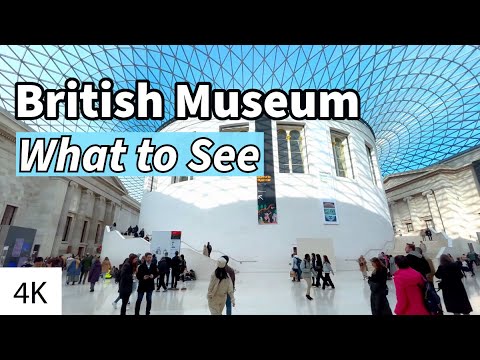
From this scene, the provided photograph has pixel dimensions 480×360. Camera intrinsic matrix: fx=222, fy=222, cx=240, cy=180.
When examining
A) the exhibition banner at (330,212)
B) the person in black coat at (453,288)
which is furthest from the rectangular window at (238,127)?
the person in black coat at (453,288)

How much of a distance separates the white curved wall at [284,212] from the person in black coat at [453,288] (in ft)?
49.1

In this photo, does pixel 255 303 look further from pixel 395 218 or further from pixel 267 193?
pixel 395 218

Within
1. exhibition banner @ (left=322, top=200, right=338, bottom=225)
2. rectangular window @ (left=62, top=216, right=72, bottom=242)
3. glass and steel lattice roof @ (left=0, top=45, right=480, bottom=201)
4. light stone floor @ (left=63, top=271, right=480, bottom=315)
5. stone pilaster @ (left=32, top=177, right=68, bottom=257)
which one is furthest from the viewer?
rectangular window @ (left=62, top=216, right=72, bottom=242)

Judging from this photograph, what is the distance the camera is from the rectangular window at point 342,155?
933 inches

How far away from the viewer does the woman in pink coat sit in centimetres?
352

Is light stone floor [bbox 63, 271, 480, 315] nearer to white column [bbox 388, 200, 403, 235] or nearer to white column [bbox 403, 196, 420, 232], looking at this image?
white column [bbox 403, 196, 420, 232]

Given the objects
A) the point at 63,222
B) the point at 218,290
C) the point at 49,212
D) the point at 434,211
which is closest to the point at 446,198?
the point at 434,211

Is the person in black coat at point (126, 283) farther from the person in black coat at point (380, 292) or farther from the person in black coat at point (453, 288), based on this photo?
the person in black coat at point (453, 288)

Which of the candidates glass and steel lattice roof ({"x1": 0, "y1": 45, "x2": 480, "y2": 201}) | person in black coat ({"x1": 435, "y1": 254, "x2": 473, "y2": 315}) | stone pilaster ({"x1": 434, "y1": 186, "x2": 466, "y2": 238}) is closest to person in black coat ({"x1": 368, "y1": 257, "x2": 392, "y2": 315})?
person in black coat ({"x1": 435, "y1": 254, "x2": 473, "y2": 315})

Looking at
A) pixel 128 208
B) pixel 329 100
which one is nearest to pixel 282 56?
pixel 329 100

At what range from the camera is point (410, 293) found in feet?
11.7

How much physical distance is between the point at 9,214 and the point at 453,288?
3089 cm

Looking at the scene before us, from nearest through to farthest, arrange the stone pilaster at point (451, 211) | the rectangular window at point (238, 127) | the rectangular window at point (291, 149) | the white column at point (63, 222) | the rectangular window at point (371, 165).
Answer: the rectangular window at point (291, 149) < the rectangular window at point (238, 127) < the white column at point (63, 222) < the rectangular window at point (371, 165) < the stone pilaster at point (451, 211)

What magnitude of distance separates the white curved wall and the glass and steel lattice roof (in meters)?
5.72
